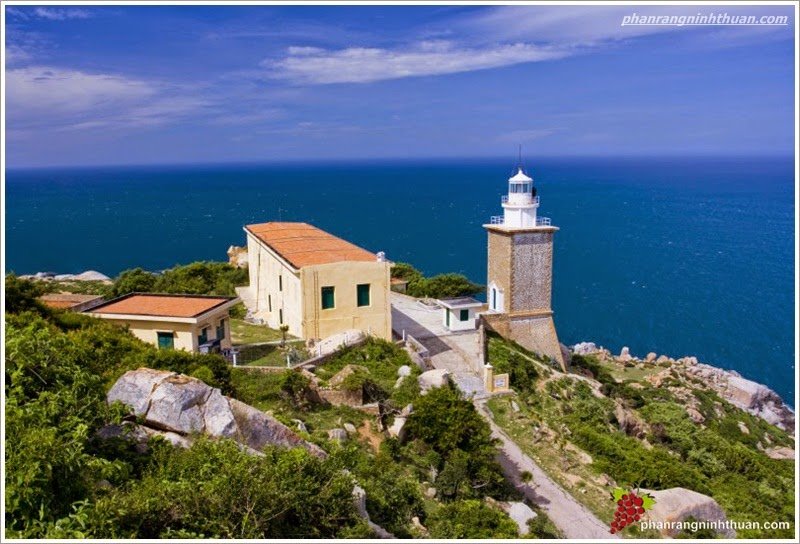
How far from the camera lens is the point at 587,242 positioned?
8631 cm

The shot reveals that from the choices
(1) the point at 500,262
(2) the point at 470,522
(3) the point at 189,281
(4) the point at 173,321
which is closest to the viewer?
(2) the point at 470,522

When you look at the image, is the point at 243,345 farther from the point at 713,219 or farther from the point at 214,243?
the point at 713,219

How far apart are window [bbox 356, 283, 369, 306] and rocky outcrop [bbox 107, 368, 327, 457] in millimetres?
11040

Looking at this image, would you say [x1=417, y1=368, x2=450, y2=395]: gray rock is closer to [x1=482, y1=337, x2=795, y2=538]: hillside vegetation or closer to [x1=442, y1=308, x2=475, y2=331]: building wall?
[x1=482, y1=337, x2=795, y2=538]: hillside vegetation

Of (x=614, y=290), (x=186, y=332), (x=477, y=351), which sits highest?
(x=186, y=332)

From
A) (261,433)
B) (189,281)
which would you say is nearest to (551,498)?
(261,433)

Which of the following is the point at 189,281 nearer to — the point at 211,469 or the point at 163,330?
the point at 163,330

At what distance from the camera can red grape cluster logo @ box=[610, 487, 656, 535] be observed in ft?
45.8

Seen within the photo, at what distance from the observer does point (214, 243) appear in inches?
3406

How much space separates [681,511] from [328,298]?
13.0 m

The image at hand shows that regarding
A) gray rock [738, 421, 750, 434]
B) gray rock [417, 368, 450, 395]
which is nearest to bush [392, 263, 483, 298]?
gray rock [417, 368, 450, 395]

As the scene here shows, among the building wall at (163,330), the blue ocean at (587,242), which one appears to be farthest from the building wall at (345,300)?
the blue ocean at (587,242)

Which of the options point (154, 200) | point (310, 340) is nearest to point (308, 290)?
point (310, 340)

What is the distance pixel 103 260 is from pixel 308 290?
60.4 metres
